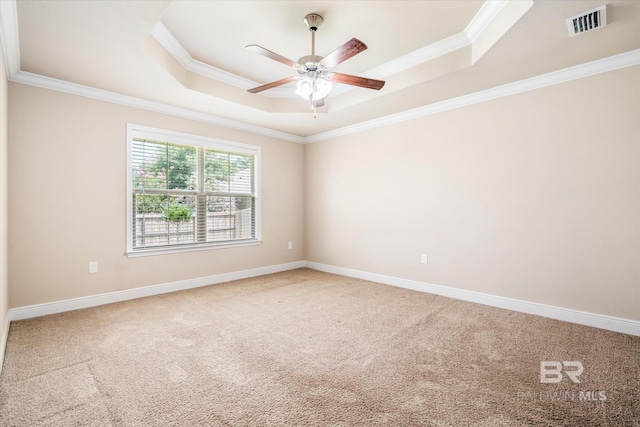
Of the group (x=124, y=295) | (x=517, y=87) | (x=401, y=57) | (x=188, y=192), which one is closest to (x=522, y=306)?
(x=517, y=87)

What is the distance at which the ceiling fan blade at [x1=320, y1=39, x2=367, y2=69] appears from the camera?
7.22ft

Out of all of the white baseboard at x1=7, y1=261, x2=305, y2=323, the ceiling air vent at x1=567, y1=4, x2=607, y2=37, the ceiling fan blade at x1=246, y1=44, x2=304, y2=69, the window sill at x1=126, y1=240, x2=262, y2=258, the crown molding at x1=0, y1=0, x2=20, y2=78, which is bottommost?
the white baseboard at x1=7, y1=261, x2=305, y2=323

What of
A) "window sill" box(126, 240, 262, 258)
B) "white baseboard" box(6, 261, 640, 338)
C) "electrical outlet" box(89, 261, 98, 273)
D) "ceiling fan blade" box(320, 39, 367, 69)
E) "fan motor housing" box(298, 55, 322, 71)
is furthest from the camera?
"window sill" box(126, 240, 262, 258)

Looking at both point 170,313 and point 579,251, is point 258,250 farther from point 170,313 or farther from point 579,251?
point 579,251

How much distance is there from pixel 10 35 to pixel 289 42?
7.51 ft

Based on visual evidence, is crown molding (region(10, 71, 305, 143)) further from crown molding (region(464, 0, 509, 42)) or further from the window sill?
crown molding (region(464, 0, 509, 42))

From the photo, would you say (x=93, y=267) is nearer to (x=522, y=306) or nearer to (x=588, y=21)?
(x=522, y=306)

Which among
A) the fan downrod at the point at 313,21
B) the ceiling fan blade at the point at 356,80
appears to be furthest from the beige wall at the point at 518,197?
the fan downrod at the point at 313,21

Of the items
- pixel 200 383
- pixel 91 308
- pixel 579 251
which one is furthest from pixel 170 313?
pixel 579 251

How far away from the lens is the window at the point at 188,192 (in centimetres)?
391

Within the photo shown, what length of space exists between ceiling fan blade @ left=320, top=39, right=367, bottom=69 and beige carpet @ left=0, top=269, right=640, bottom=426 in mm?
2386

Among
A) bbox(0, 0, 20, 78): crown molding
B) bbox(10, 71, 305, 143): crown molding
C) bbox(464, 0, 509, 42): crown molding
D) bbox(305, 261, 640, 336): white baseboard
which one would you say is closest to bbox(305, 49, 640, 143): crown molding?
bbox(464, 0, 509, 42): crown molding

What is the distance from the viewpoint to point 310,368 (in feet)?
7.15

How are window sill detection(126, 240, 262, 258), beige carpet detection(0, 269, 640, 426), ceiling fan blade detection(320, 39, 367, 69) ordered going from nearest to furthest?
beige carpet detection(0, 269, 640, 426) → ceiling fan blade detection(320, 39, 367, 69) → window sill detection(126, 240, 262, 258)
